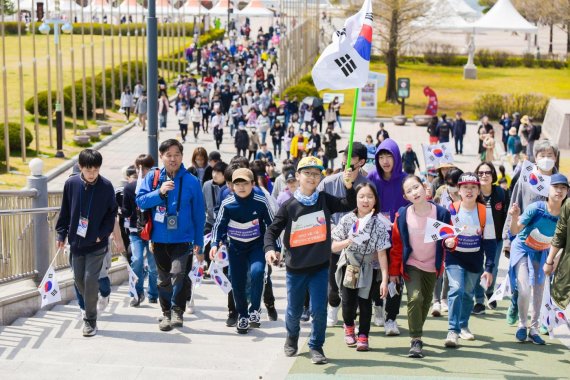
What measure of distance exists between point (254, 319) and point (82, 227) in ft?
5.83

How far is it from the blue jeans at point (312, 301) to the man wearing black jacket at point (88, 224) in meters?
1.83

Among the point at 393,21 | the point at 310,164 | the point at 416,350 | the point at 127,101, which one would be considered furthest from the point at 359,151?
the point at 393,21

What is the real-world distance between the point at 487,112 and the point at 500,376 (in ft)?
126

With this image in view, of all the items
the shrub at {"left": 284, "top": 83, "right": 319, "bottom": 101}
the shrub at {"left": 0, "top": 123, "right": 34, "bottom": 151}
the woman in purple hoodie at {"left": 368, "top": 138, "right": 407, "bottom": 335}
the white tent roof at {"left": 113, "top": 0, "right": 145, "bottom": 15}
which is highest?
the white tent roof at {"left": 113, "top": 0, "right": 145, "bottom": 15}

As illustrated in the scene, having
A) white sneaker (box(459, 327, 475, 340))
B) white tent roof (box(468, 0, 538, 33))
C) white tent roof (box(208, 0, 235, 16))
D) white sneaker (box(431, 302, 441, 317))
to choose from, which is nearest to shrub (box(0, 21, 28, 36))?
white tent roof (box(208, 0, 235, 16))

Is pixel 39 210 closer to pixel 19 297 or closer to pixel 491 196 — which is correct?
pixel 19 297

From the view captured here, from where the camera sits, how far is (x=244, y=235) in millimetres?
9289

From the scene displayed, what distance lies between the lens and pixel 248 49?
60.3m

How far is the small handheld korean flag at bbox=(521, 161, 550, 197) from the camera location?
9.24 meters

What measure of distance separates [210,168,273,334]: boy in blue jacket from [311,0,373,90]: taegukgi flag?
111 centimetres

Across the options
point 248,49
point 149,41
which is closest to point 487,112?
point 248,49

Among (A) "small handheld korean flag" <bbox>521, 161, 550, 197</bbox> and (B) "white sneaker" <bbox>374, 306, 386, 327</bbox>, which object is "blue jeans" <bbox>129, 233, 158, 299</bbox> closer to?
(B) "white sneaker" <bbox>374, 306, 386, 327</bbox>

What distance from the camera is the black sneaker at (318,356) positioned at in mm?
8281

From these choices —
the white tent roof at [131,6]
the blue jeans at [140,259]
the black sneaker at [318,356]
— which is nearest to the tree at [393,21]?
the white tent roof at [131,6]
